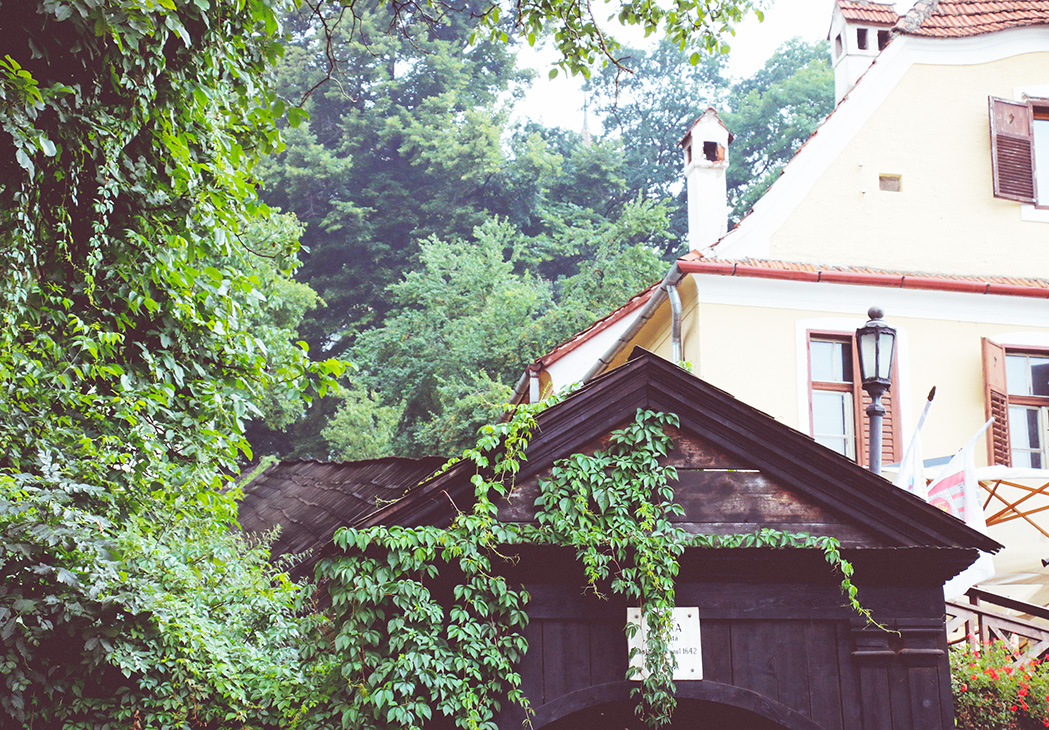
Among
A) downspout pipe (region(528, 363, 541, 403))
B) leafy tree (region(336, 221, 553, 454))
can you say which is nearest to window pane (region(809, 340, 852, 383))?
downspout pipe (region(528, 363, 541, 403))

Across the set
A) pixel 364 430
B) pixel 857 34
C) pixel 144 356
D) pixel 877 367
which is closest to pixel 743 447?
pixel 877 367

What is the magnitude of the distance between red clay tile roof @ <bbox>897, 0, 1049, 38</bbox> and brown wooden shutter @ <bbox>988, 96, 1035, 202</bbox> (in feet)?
3.60

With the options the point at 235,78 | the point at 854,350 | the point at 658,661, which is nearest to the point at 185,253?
the point at 235,78

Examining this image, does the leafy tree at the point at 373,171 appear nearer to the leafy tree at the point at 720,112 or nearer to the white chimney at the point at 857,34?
the leafy tree at the point at 720,112

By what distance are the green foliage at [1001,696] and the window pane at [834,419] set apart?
4.26 m

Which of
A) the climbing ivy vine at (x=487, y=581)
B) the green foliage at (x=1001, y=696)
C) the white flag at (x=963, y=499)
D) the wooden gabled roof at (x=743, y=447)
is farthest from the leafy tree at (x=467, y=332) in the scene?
the climbing ivy vine at (x=487, y=581)

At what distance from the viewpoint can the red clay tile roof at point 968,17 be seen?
1376cm

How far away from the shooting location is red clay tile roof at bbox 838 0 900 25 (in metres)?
15.7

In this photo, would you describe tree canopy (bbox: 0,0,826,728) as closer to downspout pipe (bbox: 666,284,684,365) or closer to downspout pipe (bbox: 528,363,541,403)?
downspout pipe (bbox: 666,284,684,365)

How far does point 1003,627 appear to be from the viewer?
952 centimetres

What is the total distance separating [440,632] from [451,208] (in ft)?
108

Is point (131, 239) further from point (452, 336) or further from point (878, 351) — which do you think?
point (452, 336)

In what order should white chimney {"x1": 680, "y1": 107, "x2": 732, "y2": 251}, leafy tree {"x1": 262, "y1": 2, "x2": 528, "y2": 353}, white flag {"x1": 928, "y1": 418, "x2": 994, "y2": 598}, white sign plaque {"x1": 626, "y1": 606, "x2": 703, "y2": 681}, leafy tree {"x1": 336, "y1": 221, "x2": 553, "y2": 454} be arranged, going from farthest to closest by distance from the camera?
leafy tree {"x1": 262, "y1": 2, "x2": 528, "y2": 353}
leafy tree {"x1": 336, "y1": 221, "x2": 553, "y2": 454}
white chimney {"x1": 680, "y1": 107, "x2": 732, "y2": 251}
white flag {"x1": 928, "y1": 418, "x2": 994, "y2": 598}
white sign plaque {"x1": 626, "y1": 606, "x2": 703, "y2": 681}

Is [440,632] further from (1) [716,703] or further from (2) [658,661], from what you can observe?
(1) [716,703]
